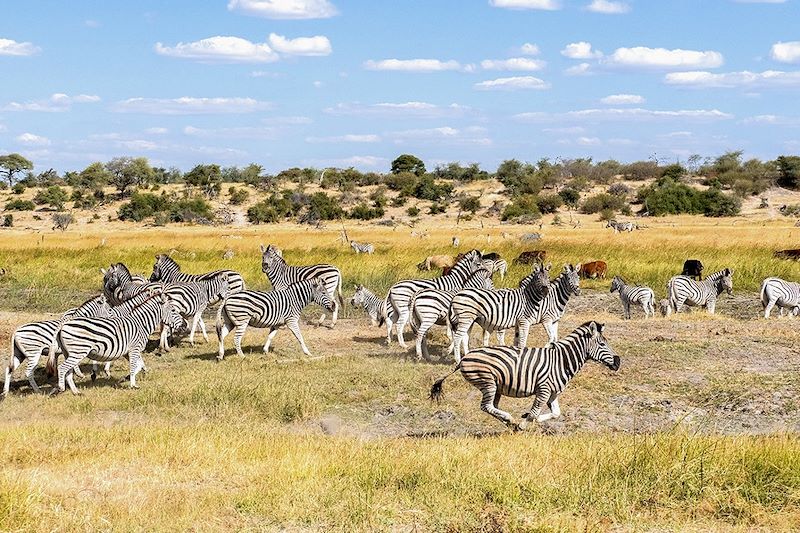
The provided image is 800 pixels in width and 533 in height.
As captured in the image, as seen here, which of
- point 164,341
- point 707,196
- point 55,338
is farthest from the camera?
point 707,196

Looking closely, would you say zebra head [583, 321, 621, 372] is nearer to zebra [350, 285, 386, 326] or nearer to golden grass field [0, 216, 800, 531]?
golden grass field [0, 216, 800, 531]

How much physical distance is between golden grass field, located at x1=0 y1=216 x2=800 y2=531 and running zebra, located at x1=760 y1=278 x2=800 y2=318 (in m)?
1.07

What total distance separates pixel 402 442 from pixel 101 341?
Result: 5.42 meters

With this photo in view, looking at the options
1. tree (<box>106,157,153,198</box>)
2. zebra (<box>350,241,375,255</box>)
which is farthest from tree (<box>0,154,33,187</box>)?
zebra (<box>350,241,375,255</box>)

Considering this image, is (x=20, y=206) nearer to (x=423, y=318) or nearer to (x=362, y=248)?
(x=362, y=248)

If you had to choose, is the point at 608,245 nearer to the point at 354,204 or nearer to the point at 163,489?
the point at 163,489

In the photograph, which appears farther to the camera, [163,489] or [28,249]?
[28,249]

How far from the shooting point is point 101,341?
12.6 m

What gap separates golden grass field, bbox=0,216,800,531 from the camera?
643cm

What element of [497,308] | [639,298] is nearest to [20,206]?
[639,298]

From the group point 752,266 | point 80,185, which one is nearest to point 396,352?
point 752,266

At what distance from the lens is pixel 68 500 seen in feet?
21.8

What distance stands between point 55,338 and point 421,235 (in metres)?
29.1

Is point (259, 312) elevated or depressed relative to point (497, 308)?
depressed
